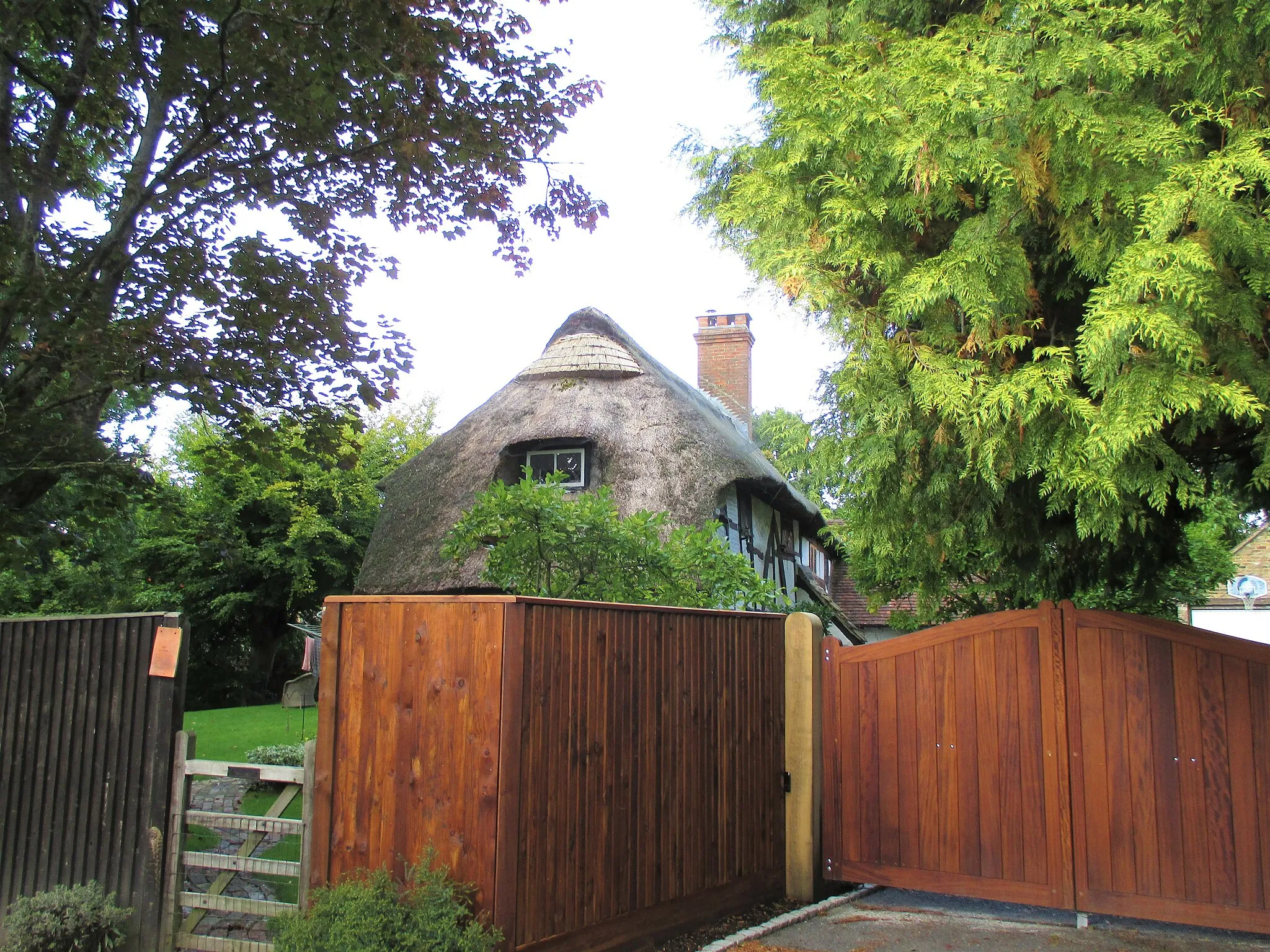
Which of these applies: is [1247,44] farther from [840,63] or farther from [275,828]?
[275,828]

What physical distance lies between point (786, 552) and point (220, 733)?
391 inches

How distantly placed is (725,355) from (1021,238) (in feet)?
58.3

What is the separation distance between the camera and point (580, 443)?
48.9 ft

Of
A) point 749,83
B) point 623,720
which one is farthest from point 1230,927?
point 749,83

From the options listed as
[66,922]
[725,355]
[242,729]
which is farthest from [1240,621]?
[66,922]

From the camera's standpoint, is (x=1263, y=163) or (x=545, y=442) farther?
(x=545, y=442)

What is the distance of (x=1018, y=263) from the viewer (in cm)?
467

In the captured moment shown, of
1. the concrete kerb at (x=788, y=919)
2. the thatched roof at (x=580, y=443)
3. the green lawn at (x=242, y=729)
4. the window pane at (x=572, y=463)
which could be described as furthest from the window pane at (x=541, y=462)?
the concrete kerb at (x=788, y=919)

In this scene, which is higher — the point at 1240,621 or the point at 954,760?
the point at 1240,621

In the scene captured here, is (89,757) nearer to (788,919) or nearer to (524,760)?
(524,760)

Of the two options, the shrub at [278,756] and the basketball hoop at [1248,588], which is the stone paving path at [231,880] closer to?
the shrub at [278,756]

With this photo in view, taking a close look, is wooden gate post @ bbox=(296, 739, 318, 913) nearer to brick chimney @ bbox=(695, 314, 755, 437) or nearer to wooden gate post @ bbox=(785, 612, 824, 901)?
wooden gate post @ bbox=(785, 612, 824, 901)

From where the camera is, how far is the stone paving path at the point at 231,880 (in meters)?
5.63

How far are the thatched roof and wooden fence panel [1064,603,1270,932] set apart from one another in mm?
7708
